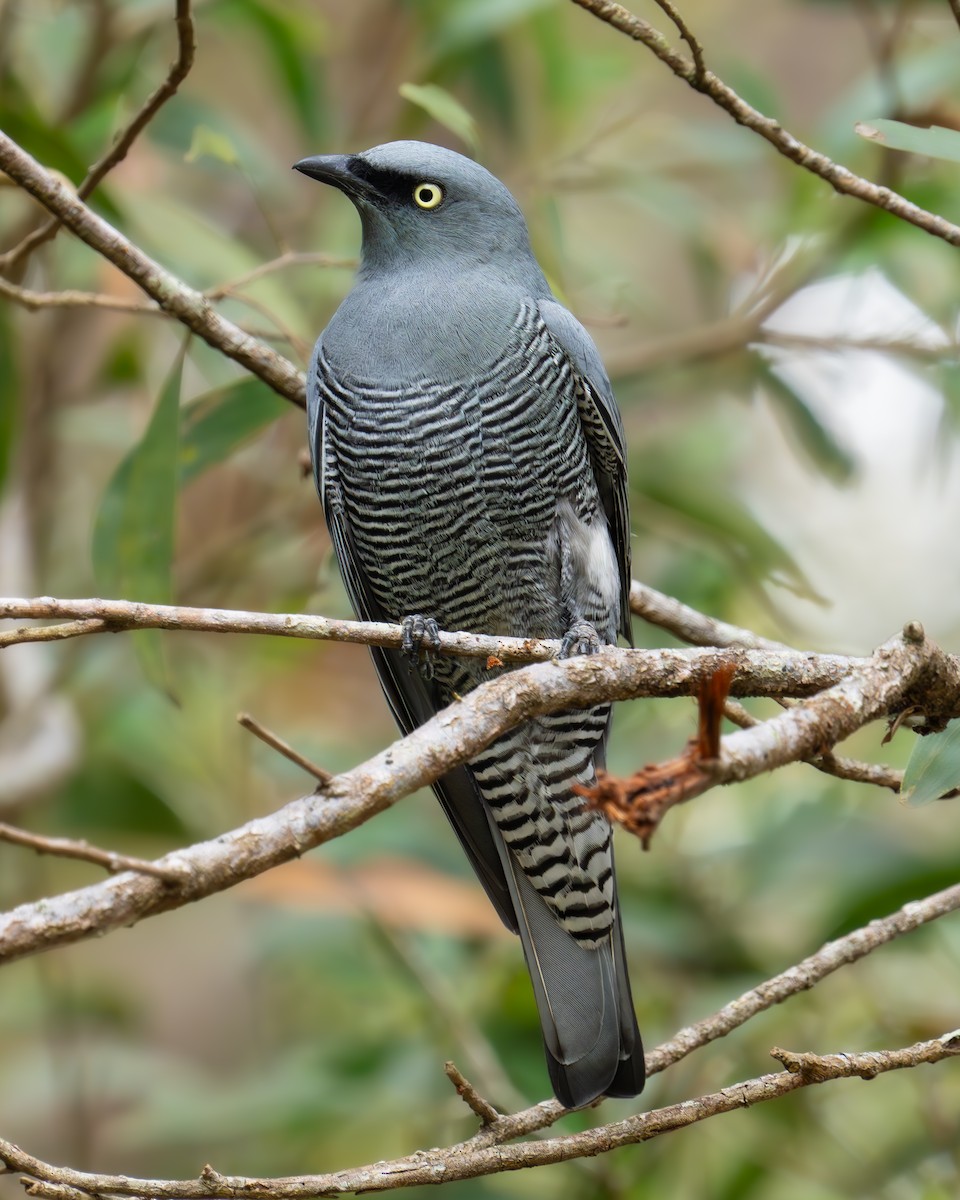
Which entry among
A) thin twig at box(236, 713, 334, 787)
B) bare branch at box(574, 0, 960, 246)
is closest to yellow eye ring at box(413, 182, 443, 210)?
bare branch at box(574, 0, 960, 246)

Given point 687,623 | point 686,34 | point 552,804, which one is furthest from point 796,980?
point 686,34

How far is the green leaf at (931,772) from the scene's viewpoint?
223 centimetres

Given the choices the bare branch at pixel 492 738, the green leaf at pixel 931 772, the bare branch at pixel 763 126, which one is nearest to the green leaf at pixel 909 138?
the bare branch at pixel 763 126

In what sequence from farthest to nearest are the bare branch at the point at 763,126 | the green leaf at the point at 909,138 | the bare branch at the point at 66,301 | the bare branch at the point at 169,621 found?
1. the bare branch at the point at 66,301
2. the bare branch at the point at 763,126
3. the green leaf at the point at 909,138
4. the bare branch at the point at 169,621

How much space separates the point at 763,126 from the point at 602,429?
110 cm

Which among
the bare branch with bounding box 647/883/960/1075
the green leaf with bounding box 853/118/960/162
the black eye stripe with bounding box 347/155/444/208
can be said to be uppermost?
the green leaf with bounding box 853/118/960/162

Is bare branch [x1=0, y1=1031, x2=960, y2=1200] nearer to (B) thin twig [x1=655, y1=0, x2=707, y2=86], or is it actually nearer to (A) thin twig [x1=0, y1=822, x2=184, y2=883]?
(A) thin twig [x1=0, y1=822, x2=184, y2=883]

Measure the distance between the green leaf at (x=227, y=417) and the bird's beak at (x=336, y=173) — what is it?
0.55 m

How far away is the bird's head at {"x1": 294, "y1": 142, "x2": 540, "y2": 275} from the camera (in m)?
3.56

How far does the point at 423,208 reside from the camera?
362 cm

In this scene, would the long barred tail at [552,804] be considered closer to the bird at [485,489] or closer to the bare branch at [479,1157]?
the bird at [485,489]

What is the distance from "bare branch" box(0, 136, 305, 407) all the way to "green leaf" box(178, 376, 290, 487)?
0.63 feet

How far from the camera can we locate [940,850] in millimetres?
4512

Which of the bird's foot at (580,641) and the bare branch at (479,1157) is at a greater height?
the bird's foot at (580,641)
